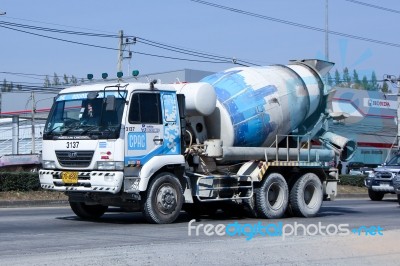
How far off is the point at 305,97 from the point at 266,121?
1836 millimetres

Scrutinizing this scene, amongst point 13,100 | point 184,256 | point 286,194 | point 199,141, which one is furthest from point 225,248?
point 13,100

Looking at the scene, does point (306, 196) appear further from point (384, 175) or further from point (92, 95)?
point (384, 175)

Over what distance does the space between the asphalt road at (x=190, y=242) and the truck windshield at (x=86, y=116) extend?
189 centimetres

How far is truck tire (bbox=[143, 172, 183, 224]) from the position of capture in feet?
46.0

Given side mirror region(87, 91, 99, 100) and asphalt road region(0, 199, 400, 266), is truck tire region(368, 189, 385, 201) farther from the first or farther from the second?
side mirror region(87, 91, 99, 100)

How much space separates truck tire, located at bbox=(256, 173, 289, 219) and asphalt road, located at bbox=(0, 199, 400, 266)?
1.35 feet

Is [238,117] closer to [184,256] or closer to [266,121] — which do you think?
[266,121]

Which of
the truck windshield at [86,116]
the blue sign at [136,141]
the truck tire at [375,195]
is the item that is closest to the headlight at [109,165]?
the blue sign at [136,141]

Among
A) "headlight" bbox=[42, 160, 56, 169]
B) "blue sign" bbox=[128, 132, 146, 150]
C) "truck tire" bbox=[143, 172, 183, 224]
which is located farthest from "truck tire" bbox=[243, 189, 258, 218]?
"headlight" bbox=[42, 160, 56, 169]

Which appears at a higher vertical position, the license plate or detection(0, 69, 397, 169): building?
detection(0, 69, 397, 169): building

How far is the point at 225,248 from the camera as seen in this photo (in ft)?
34.9

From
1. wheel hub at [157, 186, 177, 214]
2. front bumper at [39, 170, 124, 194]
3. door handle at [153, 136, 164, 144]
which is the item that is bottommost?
wheel hub at [157, 186, 177, 214]

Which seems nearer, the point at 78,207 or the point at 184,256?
the point at 184,256

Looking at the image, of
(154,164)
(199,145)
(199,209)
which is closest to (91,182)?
(154,164)
